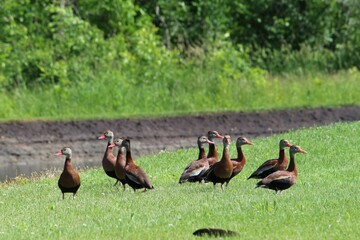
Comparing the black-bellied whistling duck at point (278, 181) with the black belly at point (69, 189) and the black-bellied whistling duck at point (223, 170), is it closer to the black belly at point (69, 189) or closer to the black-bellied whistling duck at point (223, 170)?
the black-bellied whistling duck at point (223, 170)

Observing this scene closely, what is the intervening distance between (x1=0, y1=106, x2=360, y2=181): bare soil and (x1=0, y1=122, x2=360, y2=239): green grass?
326 inches

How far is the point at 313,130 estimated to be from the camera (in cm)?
2366

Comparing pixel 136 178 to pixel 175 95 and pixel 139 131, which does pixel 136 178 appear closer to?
pixel 139 131

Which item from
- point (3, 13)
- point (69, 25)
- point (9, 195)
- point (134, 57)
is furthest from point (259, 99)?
point (9, 195)

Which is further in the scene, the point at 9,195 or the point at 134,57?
the point at 134,57

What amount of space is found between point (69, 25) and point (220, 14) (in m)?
8.07

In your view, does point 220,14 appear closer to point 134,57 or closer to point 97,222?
point 134,57

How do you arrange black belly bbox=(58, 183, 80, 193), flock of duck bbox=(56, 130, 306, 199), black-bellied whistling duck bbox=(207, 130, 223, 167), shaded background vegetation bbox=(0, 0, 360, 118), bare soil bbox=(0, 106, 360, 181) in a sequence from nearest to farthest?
flock of duck bbox=(56, 130, 306, 199) < black belly bbox=(58, 183, 80, 193) < black-bellied whistling duck bbox=(207, 130, 223, 167) < bare soil bbox=(0, 106, 360, 181) < shaded background vegetation bbox=(0, 0, 360, 118)

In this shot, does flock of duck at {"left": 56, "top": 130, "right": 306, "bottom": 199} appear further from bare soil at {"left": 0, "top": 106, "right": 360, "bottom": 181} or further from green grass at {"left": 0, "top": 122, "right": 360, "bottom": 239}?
bare soil at {"left": 0, "top": 106, "right": 360, "bottom": 181}

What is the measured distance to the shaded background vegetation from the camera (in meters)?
34.7

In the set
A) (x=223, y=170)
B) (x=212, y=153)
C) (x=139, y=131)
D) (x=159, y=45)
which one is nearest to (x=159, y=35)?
(x=159, y=45)

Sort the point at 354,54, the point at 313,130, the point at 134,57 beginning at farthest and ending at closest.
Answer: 1. the point at 354,54
2. the point at 134,57
3. the point at 313,130

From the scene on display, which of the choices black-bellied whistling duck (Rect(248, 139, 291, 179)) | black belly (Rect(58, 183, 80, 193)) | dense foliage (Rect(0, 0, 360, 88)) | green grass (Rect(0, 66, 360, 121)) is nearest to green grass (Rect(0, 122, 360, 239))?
black belly (Rect(58, 183, 80, 193))

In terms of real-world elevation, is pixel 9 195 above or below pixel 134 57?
below
